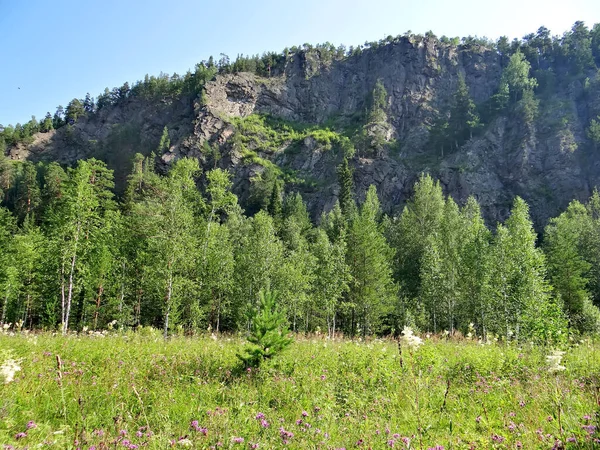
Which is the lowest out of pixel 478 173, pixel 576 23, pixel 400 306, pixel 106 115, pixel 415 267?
pixel 400 306

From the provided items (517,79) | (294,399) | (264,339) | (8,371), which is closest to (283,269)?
(264,339)

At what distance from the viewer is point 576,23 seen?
111 m

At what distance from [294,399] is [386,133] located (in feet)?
362

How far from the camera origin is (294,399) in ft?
22.3

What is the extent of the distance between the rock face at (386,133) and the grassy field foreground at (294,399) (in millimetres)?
78099

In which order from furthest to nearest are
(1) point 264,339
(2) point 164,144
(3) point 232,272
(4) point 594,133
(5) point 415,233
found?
(2) point 164,144 → (4) point 594,133 → (5) point 415,233 → (3) point 232,272 → (1) point 264,339

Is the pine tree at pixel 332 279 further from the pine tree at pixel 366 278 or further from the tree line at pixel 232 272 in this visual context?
the pine tree at pixel 366 278

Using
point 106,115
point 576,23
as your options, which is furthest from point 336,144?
point 106,115

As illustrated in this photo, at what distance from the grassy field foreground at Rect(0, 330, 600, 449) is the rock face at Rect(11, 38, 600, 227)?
256 ft

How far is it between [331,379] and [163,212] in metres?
21.4

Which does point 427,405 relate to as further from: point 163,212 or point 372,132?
point 372,132

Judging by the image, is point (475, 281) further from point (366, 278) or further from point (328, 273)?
point (328, 273)

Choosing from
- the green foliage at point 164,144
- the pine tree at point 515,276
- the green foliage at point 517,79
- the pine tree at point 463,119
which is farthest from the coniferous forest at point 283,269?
the green foliage at point 517,79

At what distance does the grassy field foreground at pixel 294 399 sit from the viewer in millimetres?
4480
